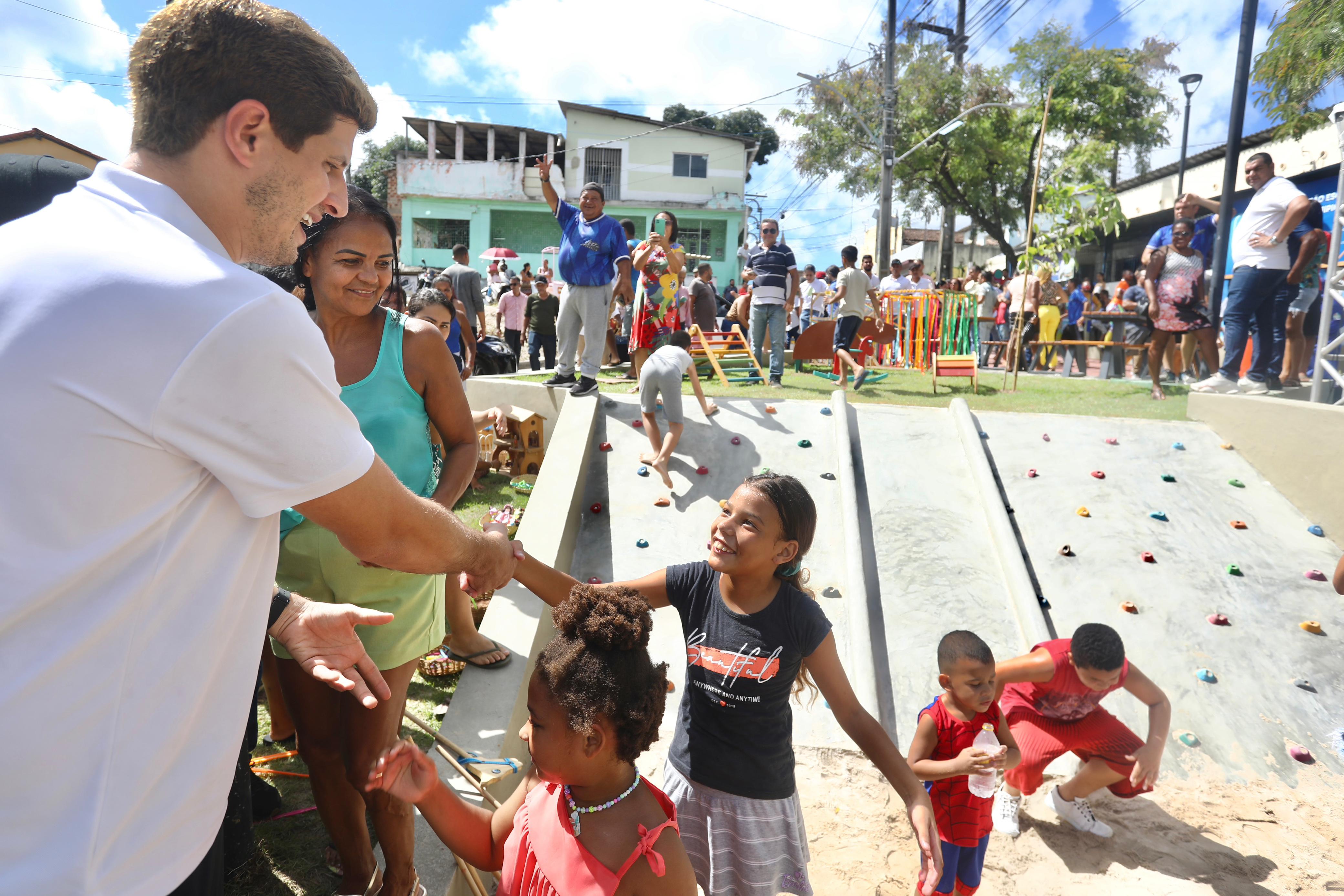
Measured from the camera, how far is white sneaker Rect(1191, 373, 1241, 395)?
7.87 m

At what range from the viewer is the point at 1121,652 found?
12.0 feet

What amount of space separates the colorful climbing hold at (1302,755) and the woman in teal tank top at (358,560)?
15.5 feet

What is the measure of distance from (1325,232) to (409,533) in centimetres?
896

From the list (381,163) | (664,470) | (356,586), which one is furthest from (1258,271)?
(381,163)

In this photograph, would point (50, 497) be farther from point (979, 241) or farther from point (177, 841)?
point (979, 241)

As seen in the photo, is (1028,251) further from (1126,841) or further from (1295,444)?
(1126,841)

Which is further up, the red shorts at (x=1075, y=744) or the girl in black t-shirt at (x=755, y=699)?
the girl in black t-shirt at (x=755, y=699)

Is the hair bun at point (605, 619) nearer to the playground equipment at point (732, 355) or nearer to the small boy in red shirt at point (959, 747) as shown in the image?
the small boy in red shirt at point (959, 747)

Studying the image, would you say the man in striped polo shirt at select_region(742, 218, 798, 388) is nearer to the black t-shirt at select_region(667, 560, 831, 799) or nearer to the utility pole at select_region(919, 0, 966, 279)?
the black t-shirt at select_region(667, 560, 831, 799)

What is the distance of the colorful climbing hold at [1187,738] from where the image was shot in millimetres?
4520

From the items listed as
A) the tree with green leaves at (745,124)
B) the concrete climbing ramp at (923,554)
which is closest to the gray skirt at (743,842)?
the concrete climbing ramp at (923,554)

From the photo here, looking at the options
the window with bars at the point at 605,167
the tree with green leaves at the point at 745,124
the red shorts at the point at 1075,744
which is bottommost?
the red shorts at the point at 1075,744

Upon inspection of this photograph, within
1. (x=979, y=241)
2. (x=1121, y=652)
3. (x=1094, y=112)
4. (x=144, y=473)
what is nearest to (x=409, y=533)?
(x=144, y=473)

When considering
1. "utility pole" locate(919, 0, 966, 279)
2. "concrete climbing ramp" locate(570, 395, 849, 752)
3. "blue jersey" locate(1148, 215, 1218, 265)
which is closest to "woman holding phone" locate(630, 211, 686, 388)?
"concrete climbing ramp" locate(570, 395, 849, 752)
